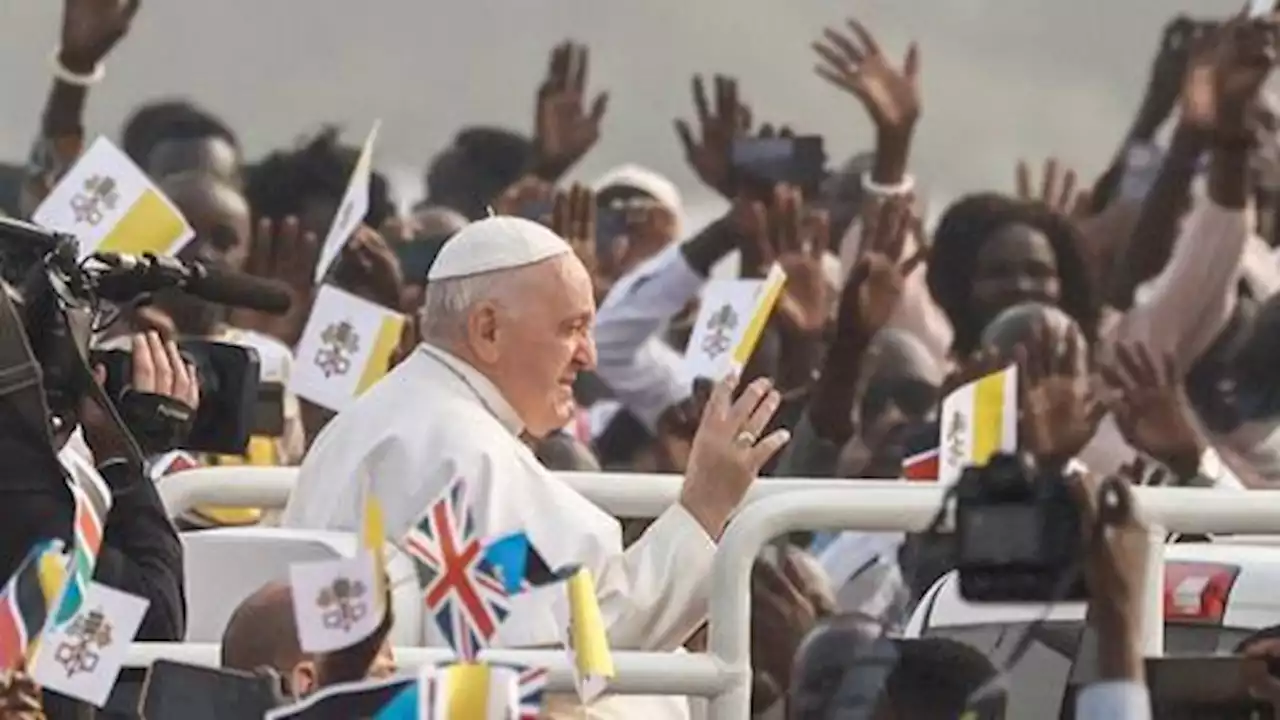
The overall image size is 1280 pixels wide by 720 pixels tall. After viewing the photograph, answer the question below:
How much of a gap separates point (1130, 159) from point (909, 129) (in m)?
0.79

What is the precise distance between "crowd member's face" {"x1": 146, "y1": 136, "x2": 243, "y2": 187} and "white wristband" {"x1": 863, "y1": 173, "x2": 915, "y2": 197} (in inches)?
64.4

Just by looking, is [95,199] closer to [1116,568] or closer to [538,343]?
[538,343]

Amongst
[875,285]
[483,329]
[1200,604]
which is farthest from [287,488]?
[875,285]

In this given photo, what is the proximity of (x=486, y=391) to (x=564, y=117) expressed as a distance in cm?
494

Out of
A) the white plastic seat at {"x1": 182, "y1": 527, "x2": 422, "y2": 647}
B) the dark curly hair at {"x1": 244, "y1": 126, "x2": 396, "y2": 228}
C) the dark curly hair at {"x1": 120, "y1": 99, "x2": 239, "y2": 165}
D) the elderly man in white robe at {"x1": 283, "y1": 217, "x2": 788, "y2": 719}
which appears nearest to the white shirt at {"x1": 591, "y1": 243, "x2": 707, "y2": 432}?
the dark curly hair at {"x1": 244, "y1": 126, "x2": 396, "y2": 228}

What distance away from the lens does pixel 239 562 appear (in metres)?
6.15

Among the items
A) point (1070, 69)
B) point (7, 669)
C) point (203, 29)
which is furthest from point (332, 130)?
point (7, 669)

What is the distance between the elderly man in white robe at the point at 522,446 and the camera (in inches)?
239

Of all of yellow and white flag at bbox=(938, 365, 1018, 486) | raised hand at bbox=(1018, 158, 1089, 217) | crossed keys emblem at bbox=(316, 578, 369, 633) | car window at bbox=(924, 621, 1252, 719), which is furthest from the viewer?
raised hand at bbox=(1018, 158, 1089, 217)

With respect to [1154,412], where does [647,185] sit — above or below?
above

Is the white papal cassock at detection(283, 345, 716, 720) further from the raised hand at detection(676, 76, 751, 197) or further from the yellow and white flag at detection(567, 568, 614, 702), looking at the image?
the raised hand at detection(676, 76, 751, 197)

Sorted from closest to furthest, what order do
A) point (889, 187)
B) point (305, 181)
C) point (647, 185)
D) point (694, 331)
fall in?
A: point (694, 331)
point (889, 187)
point (647, 185)
point (305, 181)

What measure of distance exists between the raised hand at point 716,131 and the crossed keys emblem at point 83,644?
6051mm

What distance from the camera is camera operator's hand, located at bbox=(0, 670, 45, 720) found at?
4992 millimetres
